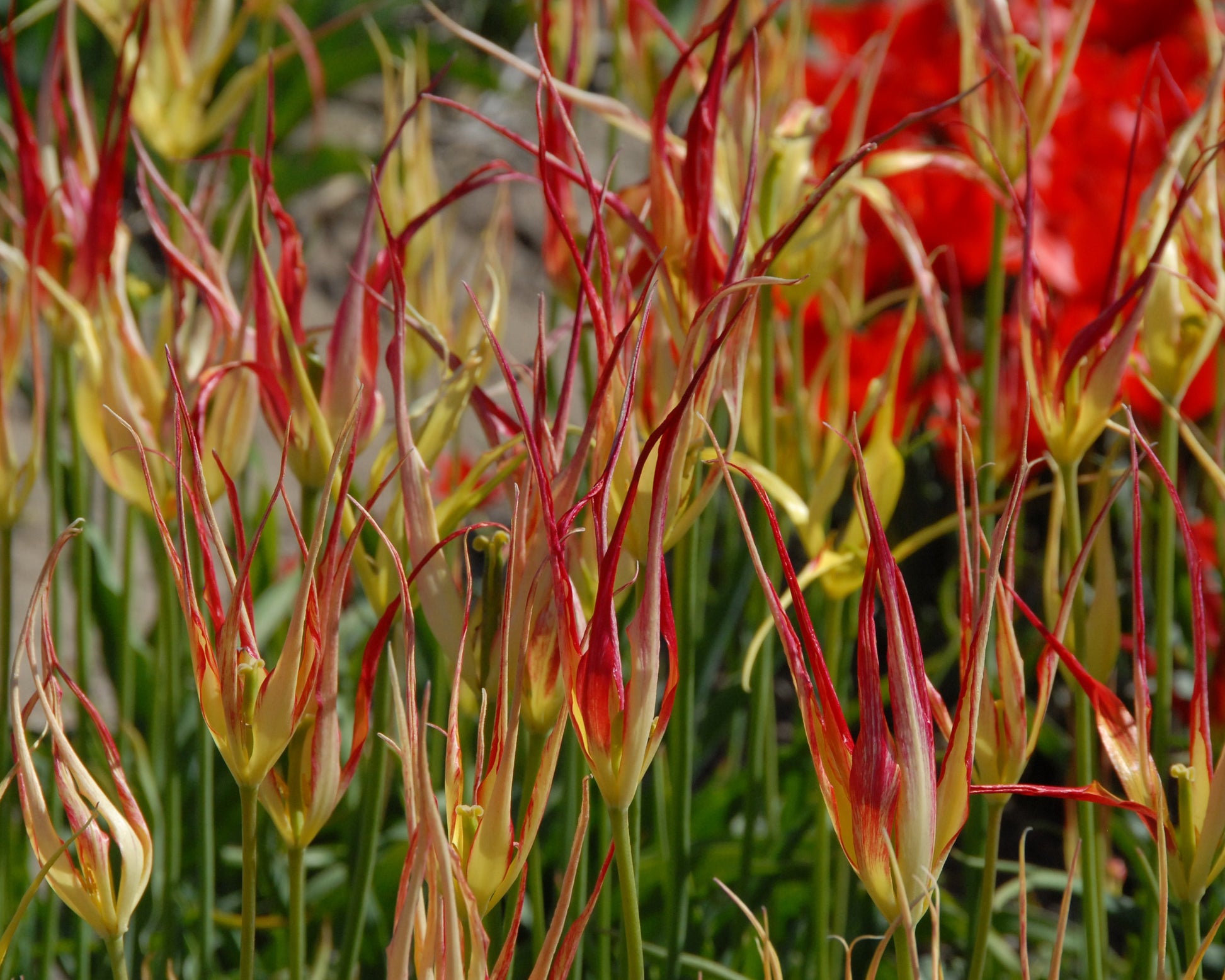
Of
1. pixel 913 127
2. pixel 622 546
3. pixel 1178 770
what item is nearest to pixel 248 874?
pixel 622 546

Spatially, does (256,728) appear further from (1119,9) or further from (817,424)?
(1119,9)

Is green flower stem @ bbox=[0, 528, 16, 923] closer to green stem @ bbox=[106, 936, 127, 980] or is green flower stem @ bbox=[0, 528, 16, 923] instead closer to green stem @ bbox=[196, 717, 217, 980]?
green stem @ bbox=[196, 717, 217, 980]

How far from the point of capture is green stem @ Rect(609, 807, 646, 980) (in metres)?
0.33

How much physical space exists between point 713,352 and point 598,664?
0.08 meters

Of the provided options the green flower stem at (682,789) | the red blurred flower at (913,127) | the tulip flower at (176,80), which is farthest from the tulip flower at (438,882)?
the red blurred flower at (913,127)

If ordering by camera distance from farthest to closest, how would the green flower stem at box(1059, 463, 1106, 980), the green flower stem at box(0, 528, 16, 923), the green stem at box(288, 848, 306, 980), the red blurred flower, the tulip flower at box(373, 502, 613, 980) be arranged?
the red blurred flower < the green flower stem at box(0, 528, 16, 923) < the green flower stem at box(1059, 463, 1106, 980) < the green stem at box(288, 848, 306, 980) < the tulip flower at box(373, 502, 613, 980)

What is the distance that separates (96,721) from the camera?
0.38m

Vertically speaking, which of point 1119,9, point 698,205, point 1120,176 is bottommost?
point 698,205

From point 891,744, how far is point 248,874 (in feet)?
0.59

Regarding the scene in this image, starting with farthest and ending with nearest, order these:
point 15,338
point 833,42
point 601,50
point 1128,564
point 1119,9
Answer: point 601,50 → point 1119,9 → point 833,42 → point 1128,564 → point 15,338

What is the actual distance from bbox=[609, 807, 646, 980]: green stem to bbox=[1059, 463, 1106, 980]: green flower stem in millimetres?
220

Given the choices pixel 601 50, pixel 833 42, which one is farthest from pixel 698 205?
pixel 601 50

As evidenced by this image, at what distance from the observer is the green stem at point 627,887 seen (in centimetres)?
33

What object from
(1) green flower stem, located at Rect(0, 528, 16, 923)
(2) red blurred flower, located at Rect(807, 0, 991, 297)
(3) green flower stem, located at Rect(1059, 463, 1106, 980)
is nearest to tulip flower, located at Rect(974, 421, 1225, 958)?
(3) green flower stem, located at Rect(1059, 463, 1106, 980)
